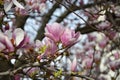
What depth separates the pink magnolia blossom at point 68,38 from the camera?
5.29ft

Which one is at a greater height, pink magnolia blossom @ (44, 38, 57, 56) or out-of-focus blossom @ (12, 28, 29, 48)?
out-of-focus blossom @ (12, 28, 29, 48)

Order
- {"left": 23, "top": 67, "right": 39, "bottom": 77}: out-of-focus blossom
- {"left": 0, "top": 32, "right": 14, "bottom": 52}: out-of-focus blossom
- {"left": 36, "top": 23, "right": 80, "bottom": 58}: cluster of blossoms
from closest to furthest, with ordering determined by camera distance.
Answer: {"left": 0, "top": 32, "right": 14, "bottom": 52}: out-of-focus blossom → {"left": 36, "top": 23, "right": 80, "bottom": 58}: cluster of blossoms → {"left": 23, "top": 67, "right": 39, "bottom": 77}: out-of-focus blossom

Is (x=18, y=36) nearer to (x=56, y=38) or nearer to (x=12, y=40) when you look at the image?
(x=12, y=40)

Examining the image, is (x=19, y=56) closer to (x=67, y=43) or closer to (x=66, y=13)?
(x=67, y=43)

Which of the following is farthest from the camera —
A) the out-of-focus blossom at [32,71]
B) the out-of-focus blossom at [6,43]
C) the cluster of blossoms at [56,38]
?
the out-of-focus blossom at [32,71]

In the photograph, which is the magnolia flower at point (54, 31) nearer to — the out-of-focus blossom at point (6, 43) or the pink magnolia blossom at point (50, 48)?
the pink magnolia blossom at point (50, 48)

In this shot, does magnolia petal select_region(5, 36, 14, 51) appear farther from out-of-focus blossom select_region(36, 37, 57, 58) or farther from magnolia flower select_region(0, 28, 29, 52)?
out-of-focus blossom select_region(36, 37, 57, 58)

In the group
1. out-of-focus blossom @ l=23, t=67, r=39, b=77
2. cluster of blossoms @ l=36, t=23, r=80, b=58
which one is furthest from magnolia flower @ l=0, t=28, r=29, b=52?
out-of-focus blossom @ l=23, t=67, r=39, b=77

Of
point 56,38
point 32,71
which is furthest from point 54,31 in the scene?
point 32,71

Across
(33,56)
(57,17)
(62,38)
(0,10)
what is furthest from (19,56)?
(57,17)

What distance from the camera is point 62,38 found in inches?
64.3

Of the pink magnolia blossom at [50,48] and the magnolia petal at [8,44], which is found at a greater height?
the magnolia petal at [8,44]

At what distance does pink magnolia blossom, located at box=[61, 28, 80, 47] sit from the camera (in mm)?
1612

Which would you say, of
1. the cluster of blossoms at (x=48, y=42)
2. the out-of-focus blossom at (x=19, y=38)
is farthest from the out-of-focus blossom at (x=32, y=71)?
the out-of-focus blossom at (x=19, y=38)
